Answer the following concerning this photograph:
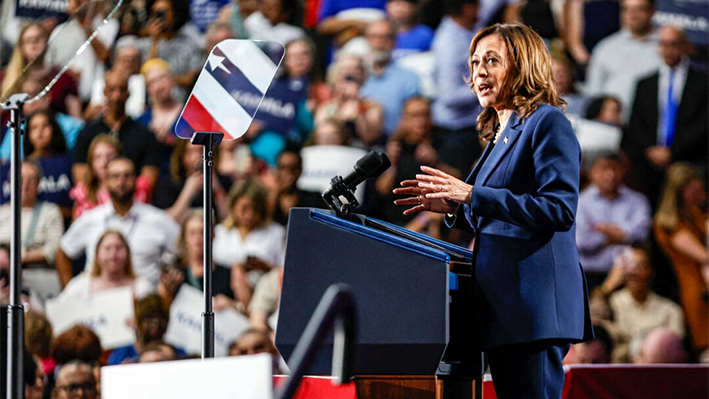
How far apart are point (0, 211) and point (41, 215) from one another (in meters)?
0.29

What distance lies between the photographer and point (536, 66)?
5.53ft

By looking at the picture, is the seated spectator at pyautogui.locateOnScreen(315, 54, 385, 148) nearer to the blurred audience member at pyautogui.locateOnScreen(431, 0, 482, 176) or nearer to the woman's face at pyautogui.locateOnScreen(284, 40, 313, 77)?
the woman's face at pyautogui.locateOnScreen(284, 40, 313, 77)

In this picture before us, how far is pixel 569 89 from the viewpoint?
461 cm

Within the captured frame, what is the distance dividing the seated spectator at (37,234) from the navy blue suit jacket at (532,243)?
4.09 meters

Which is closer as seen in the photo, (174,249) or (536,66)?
(536,66)

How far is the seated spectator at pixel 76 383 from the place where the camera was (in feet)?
15.1

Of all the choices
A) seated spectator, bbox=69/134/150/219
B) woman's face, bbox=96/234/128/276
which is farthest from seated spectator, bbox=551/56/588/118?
woman's face, bbox=96/234/128/276

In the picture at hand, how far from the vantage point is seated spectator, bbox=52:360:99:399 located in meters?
4.60

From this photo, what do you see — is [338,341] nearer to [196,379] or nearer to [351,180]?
[196,379]

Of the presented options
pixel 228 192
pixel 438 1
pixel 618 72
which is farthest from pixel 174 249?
pixel 618 72

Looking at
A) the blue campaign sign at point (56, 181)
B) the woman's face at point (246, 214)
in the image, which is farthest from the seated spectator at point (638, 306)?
the blue campaign sign at point (56, 181)

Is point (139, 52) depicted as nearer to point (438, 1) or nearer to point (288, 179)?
point (288, 179)

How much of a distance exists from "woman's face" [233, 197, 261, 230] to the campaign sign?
261cm

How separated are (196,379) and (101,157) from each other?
443cm
